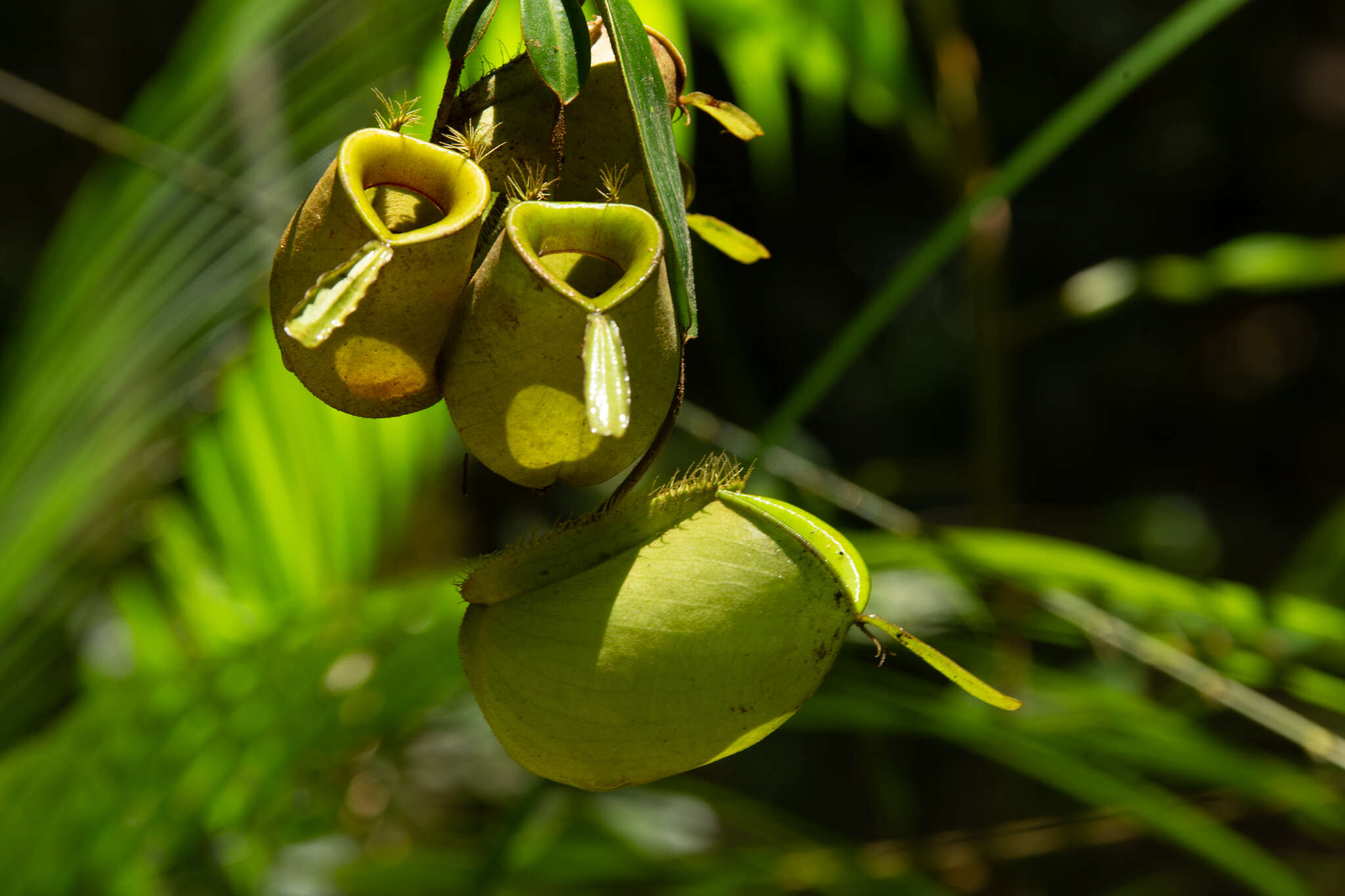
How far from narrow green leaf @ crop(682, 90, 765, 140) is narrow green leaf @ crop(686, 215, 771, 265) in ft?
0.12

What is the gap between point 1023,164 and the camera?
25.8 inches

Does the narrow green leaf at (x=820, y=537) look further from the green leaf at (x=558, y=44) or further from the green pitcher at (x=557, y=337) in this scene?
the green leaf at (x=558, y=44)

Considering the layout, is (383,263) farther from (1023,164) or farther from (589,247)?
(1023,164)

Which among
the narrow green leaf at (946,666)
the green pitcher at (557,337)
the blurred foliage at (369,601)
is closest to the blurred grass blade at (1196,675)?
the blurred foliage at (369,601)

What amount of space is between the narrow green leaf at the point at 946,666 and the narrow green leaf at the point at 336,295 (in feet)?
0.68

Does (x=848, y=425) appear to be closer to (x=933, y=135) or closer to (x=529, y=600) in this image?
(x=933, y=135)

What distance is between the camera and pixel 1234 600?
80 centimetres

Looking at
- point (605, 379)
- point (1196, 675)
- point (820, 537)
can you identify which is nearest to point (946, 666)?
point (820, 537)

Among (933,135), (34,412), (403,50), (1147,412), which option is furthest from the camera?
(1147,412)

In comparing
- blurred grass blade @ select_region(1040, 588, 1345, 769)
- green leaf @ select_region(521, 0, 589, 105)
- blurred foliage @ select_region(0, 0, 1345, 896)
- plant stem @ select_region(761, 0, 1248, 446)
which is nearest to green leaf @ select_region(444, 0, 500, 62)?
green leaf @ select_region(521, 0, 589, 105)

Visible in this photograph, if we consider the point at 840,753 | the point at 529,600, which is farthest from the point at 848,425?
the point at 529,600

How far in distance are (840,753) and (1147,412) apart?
156 cm

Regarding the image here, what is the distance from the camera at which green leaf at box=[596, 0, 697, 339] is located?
1.01ft

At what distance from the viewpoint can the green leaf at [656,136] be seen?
31cm
